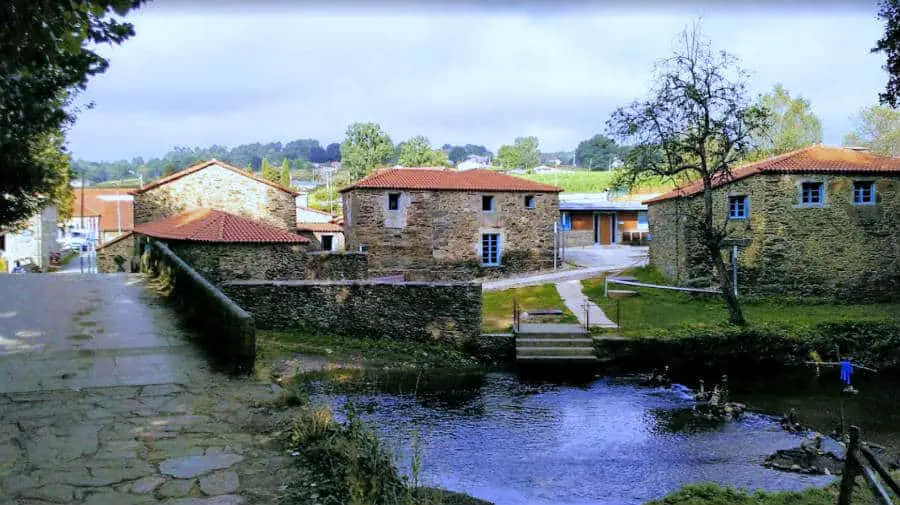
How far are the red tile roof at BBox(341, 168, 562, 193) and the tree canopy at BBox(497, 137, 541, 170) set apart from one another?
60949mm

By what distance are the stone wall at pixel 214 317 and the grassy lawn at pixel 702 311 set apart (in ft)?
37.9

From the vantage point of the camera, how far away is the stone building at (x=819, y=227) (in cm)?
2227

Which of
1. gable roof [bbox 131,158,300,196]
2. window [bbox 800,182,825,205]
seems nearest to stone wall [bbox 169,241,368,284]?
gable roof [bbox 131,158,300,196]

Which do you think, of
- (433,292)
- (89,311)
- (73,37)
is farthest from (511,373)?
(73,37)

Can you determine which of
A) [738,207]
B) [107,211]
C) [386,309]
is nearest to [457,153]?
[107,211]

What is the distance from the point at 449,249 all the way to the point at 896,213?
1708 cm

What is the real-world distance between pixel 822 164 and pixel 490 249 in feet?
45.2

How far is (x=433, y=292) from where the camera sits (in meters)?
17.8

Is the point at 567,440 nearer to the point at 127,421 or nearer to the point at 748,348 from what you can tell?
the point at 127,421

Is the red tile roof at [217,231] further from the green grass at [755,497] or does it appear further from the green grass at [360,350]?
Result: the green grass at [755,497]

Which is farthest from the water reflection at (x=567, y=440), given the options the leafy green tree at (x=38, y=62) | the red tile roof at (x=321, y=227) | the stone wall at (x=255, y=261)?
the red tile roof at (x=321, y=227)

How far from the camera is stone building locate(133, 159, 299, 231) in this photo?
28219 mm

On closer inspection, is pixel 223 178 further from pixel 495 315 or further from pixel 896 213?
pixel 896 213

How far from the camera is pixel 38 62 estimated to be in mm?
7559
